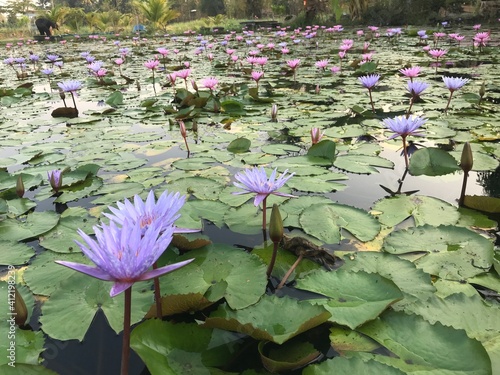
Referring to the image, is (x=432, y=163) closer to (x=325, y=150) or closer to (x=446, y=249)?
(x=325, y=150)

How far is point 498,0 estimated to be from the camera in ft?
40.9

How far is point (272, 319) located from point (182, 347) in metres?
0.24

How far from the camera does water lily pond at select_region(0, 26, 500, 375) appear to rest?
2.90 ft

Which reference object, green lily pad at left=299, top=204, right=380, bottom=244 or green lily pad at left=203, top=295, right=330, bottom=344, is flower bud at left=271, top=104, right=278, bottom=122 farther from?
green lily pad at left=203, top=295, right=330, bottom=344

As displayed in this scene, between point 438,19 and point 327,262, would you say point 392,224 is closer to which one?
point 327,262

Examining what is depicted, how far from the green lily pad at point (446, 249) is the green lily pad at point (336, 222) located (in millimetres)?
99

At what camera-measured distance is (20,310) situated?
0.99 metres

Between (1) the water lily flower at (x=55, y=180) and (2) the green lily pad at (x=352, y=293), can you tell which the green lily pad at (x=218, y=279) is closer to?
(2) the green lily pad at (x=352, y=293)

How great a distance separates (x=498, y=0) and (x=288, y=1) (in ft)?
46.8

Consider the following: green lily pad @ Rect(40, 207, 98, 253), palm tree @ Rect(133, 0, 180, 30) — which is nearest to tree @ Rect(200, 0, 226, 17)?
palm tree @ Rect(133, 0, 180, 30)

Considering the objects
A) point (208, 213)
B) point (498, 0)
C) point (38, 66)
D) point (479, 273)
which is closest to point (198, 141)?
point (208, 213)

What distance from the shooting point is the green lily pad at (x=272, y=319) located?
0.83m

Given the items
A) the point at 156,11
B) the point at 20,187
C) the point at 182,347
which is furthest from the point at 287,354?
the point at 156,11

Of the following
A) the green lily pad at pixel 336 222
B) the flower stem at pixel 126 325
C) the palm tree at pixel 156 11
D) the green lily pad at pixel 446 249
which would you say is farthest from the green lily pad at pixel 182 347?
the palm tree at pixel 156 11
